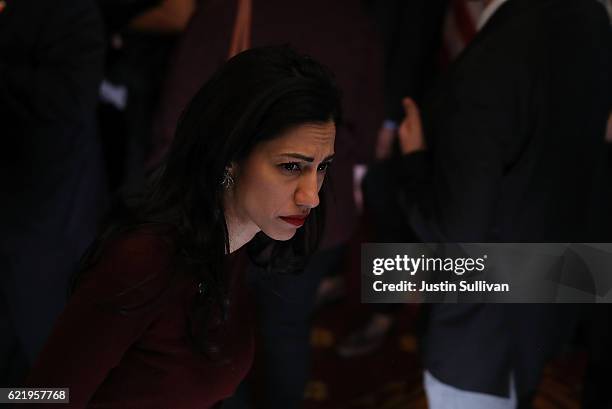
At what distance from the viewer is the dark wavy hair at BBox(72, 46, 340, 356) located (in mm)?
758

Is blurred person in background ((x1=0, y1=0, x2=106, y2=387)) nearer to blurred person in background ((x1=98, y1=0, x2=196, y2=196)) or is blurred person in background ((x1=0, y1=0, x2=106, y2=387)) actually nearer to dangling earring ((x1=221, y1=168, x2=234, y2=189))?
blurred person in background ((x1=98, y1=0, x2=196, y2=196))

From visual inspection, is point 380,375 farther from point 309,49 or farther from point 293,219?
point 293,219

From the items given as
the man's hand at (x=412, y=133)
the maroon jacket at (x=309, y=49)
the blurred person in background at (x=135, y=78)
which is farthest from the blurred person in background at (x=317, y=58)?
the blurred person in background at (x=135, y=78)

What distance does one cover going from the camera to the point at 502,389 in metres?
1.20

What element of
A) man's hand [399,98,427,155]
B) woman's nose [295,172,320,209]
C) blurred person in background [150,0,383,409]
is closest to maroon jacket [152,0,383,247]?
blurred person in background [150,0,383,409]

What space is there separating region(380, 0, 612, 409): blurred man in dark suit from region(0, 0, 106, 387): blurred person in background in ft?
2.24

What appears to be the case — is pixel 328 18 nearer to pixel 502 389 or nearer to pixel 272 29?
pixel 272 29

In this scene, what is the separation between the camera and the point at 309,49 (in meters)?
1.18

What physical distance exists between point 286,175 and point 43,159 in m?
0.81

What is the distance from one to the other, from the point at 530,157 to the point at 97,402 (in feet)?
2.42

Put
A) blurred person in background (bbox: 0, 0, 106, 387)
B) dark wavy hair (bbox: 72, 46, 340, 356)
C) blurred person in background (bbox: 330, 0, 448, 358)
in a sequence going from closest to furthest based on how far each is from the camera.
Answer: dark wavy hair (bbox: 72, 46, 340, 356) → blurred person in background (bbox: 0, 0, 106, 387) → blurred person in background (bbox: 330, 0, 448, 358)

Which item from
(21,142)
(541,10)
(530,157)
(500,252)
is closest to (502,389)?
(500,252)

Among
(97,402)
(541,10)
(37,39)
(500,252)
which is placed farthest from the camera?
(37,39)

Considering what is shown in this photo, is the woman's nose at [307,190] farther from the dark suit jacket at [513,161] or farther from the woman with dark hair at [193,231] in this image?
the dark suit jacket at [513,161]
